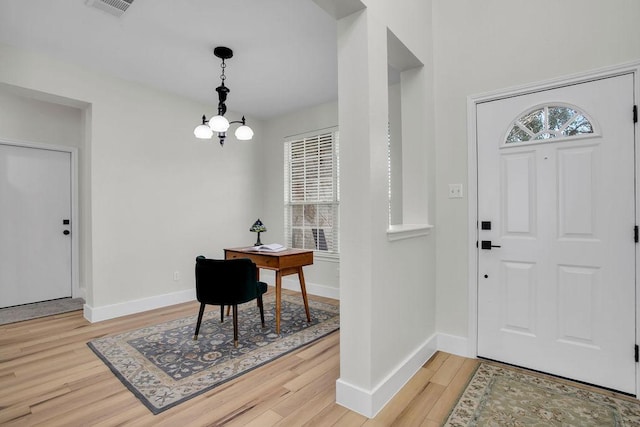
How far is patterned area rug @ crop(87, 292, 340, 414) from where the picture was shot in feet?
7.00

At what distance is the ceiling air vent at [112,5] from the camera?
235 cm

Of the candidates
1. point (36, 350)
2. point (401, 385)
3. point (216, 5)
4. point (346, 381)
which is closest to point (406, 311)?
point (401, 385)

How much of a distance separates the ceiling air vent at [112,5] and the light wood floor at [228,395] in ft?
8.92

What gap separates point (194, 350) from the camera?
268cm

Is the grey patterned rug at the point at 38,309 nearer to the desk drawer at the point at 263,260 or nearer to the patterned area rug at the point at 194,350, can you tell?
the patterned area rug at the point at 194,350

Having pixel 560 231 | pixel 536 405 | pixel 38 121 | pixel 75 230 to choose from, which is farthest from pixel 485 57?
pixel 75 230

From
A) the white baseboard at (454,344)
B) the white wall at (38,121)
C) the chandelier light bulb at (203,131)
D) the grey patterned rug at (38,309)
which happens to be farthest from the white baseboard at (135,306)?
the white baseboard at (454,344)

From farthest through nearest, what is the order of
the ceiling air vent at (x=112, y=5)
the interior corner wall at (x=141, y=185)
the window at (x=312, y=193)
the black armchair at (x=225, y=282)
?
1. the window at (x=312, y=193)
2. the interior corner wall at (x=141, y=185)
3. the black armchair at (x=225, y=282)
4. the ceiling air vent at (x=112, y=5)

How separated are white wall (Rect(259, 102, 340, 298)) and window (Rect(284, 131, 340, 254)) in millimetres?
Answer: 127

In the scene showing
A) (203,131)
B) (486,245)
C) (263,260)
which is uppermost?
(203,131)

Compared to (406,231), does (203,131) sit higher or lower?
higher

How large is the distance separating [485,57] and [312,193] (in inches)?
109

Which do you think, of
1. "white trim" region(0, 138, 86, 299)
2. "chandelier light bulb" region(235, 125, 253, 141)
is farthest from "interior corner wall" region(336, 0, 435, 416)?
"white trim" region(0, 138, 86, 299)

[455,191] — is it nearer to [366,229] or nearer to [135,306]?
[366,229]
